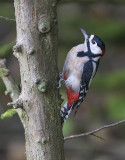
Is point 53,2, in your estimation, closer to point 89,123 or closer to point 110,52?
point 89,123

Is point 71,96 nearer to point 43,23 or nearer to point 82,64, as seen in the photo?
point 82,64

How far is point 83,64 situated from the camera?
2.86 meters

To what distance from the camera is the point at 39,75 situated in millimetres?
1724

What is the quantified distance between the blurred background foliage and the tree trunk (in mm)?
2229

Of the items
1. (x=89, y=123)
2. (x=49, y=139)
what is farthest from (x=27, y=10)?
(x=89, y=123)

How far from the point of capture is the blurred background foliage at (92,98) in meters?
5.20

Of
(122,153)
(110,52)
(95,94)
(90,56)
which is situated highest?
(90,56)

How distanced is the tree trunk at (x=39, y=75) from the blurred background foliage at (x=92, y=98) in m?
2.23

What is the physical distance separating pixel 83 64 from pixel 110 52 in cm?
430

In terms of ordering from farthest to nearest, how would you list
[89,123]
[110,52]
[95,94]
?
[110,52]
[95,94]
[89,123]

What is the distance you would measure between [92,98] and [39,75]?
466 centimetres

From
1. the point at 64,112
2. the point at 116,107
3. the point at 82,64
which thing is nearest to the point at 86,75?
the point at 82,64

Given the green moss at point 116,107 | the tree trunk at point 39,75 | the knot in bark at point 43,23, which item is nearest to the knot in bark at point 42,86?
the tree trunk at point 39,75

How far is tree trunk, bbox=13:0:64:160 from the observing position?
166cm
